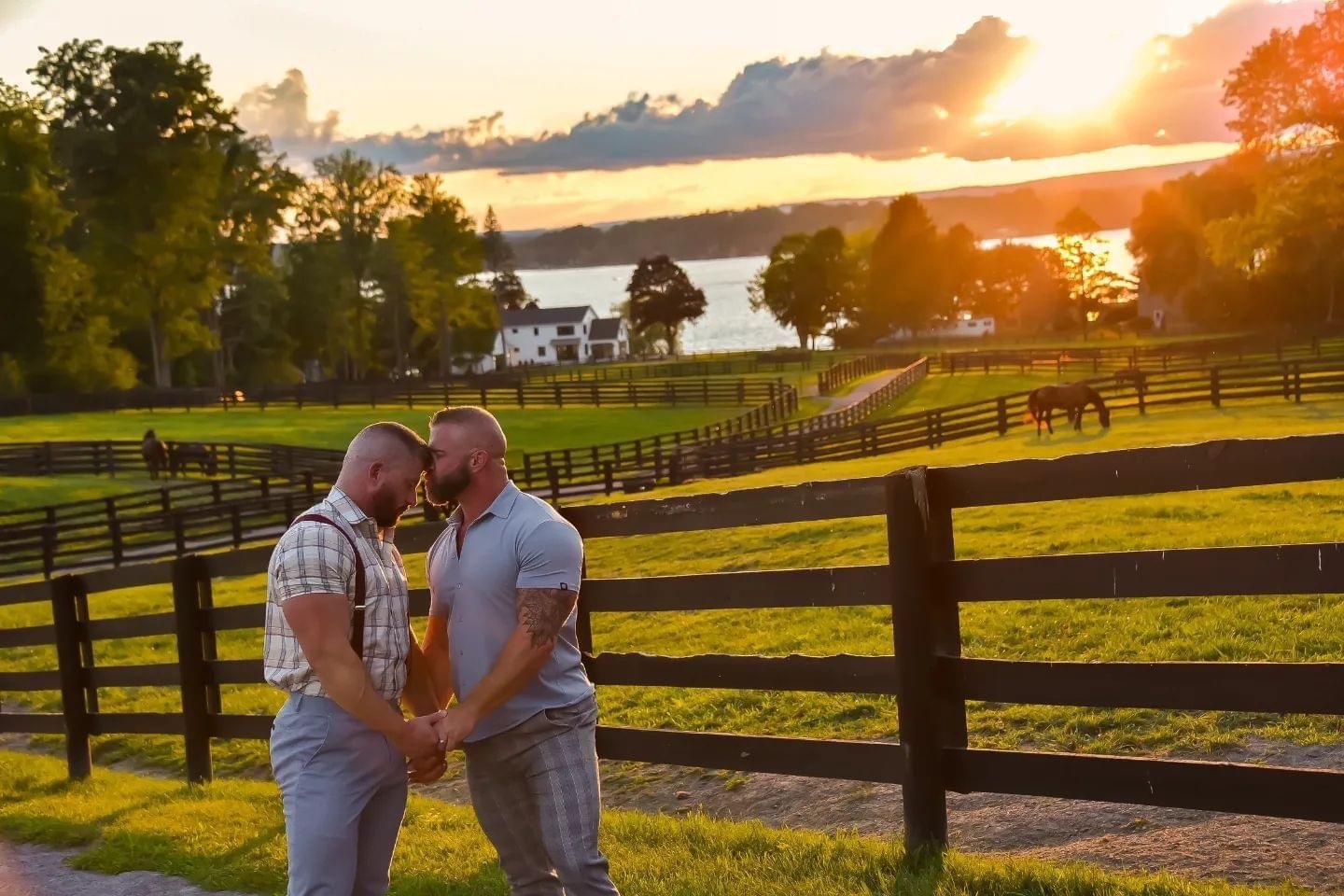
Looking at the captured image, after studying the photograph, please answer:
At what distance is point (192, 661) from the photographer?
7.88m

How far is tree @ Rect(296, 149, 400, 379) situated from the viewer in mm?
88562

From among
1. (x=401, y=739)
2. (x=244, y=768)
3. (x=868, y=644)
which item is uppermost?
(x=401, y=739)

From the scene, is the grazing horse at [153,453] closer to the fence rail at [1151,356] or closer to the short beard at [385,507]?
the fence rail at [1151,356]

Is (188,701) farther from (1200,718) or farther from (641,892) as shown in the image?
(1200,718)

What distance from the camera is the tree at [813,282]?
412 feet

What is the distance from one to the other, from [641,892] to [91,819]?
12.8 ft

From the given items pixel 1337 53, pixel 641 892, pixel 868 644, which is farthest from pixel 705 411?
pixel 641 892

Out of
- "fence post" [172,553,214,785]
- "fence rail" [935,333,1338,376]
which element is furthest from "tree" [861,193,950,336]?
"fence post" [172,553,214,785]

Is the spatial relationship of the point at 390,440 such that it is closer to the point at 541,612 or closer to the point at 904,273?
the point at 541,612

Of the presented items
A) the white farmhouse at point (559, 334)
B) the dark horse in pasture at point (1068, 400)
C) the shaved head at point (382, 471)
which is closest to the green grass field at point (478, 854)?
the shaved head at point (382, 471)

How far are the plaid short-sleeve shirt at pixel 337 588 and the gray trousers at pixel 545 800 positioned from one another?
403 millimetres

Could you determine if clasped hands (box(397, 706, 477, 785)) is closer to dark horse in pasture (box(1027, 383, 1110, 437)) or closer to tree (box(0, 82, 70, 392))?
dark horse in pasture (box(1027, 383, 1110, 437))

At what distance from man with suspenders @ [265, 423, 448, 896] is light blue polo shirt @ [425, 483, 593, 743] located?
17 cm

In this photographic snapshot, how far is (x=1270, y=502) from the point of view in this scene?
13742 mm
